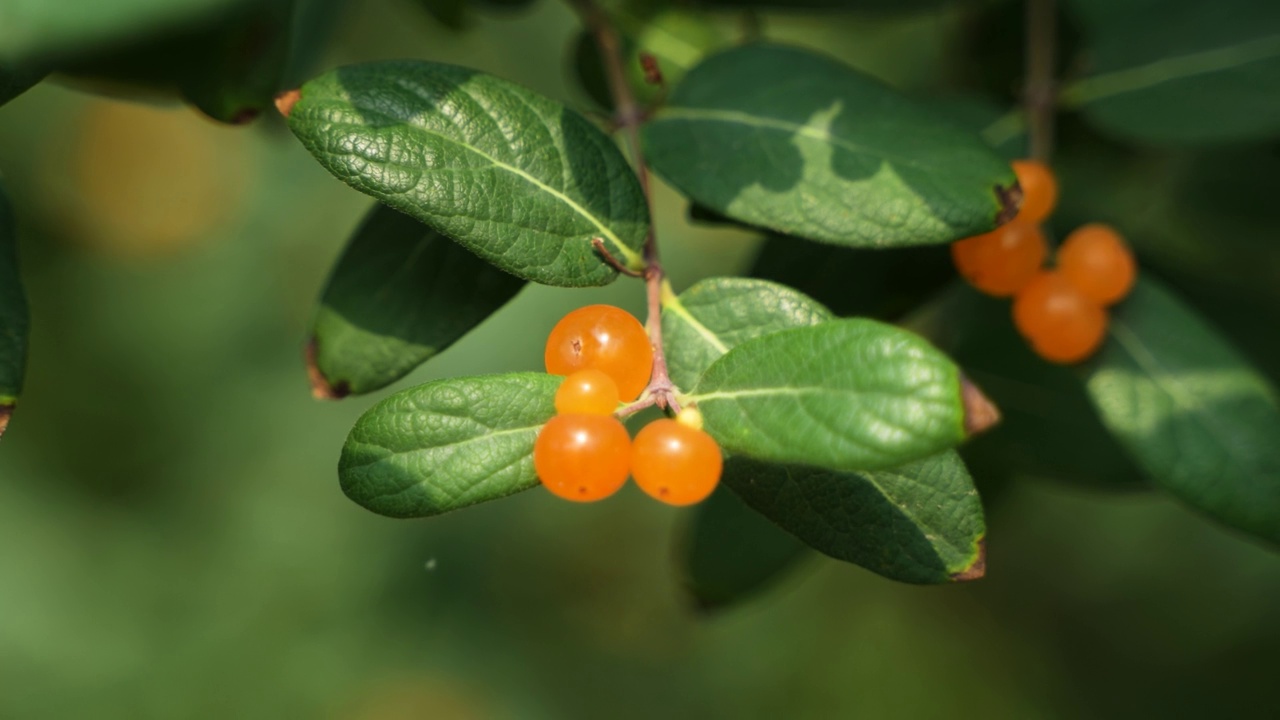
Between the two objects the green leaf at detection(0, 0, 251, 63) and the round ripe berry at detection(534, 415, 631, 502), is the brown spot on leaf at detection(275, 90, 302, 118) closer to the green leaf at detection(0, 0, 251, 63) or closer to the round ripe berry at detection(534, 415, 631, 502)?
the green leaf at detection(0, 0, 251, 63)

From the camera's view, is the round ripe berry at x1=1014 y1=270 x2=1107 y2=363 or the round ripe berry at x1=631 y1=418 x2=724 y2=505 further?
the round ripe berry at x1=1014 y1=270 x2=1107 y2=363

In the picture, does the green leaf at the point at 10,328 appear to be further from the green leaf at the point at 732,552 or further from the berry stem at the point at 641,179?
the green leaf at the point at 732,552

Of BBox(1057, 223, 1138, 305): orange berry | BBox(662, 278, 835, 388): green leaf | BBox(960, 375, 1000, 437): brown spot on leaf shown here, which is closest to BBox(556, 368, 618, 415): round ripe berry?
BBox(662, 278, 835, 388): green leaf

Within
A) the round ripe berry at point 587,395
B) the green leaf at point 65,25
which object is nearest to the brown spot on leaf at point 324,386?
the round ripe berry at point 587,395

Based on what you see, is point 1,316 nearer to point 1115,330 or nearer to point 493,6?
point 493,6

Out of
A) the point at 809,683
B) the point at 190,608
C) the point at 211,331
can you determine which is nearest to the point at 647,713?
the point at 809,683
